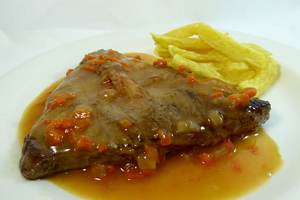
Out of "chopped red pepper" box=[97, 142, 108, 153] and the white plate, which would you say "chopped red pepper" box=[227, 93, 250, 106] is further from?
"chopped red pepper" box=[97, 142, 108, 153]

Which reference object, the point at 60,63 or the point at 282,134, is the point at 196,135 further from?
the point at 60,63

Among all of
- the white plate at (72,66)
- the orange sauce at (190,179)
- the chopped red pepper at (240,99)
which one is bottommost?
the orange sauce at (190,179)

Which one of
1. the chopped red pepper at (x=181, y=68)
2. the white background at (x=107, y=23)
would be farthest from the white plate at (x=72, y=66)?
the chopped red pepper at (x=181, y=68)

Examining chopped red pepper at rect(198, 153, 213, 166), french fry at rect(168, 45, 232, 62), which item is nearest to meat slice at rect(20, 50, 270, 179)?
chopped red pepper at rect(198, 153, 213, 166)

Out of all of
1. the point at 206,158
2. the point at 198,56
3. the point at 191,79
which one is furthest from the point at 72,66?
the point at 206,158

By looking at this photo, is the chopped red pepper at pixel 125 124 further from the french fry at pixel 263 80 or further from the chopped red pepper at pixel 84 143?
the french fry at pixel 263 80

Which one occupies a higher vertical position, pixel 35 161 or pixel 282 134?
pixel 35 161

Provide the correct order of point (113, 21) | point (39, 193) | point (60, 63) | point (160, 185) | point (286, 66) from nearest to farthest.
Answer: point (39, 193) < point (160, 185) < point (286, 66) < point (60, 63) < point (113, 21)

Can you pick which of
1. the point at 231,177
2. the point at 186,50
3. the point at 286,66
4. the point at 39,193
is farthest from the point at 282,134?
the point at 39,193
